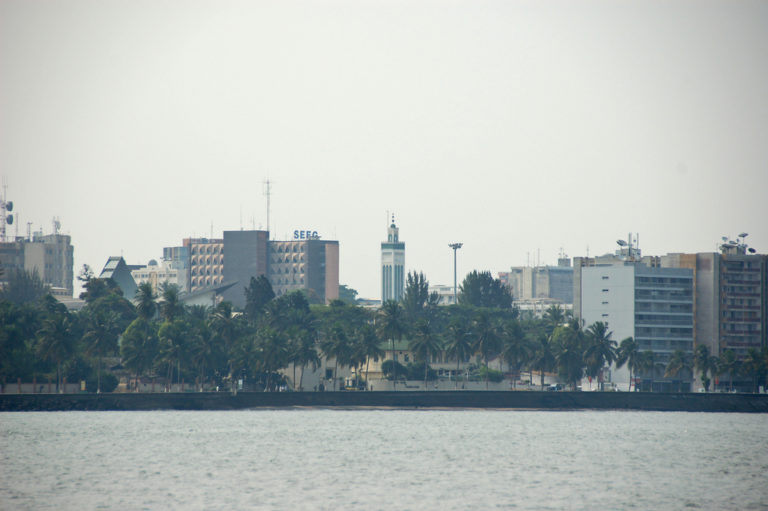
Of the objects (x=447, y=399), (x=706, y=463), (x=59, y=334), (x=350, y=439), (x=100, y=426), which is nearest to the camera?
(x=706, y=463)

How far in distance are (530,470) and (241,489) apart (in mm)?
31397

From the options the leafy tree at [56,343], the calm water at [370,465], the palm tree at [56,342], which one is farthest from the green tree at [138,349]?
the calm water at [370,465]

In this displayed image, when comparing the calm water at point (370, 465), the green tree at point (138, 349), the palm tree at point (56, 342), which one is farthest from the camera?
the green tree at point (138, 349)

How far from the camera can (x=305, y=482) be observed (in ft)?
323

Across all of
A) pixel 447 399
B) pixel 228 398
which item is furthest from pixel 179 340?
pixel 447 399

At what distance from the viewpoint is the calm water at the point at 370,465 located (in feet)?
291

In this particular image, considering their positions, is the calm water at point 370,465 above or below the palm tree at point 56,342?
below

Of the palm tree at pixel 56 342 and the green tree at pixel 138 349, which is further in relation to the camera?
the green tree at pixel 138 349

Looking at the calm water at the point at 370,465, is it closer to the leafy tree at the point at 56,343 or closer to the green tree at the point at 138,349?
the leafy tree at the point at 56,343

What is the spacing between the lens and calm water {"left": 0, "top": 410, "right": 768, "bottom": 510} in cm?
8856

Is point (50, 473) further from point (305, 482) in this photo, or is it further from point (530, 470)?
point (530, 470)

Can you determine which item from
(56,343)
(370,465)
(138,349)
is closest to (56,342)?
(56,343)

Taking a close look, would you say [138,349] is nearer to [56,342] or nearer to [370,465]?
[56,342]

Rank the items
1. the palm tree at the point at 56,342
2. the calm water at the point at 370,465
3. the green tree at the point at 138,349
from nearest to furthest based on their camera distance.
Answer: the calm water at the point at 370,465 → the palm tree at the point at 56,342 → the green tree at the point at 138,349
